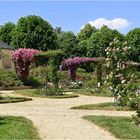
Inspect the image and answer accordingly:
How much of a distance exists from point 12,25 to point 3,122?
56636 mm

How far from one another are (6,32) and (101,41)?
1421 cm

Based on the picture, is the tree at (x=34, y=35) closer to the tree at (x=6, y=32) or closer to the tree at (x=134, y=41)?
the tree at (x=6, y=32)

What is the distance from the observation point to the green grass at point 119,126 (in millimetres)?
13453

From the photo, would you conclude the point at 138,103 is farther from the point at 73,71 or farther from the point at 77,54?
the point at 77,54

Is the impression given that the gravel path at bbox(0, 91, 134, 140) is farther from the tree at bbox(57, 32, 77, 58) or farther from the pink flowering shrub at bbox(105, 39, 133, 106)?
the tree at bbox(57, 32, 77, 58)

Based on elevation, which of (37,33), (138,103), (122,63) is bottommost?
(138,103)

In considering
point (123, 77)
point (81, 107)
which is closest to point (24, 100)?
point (81, 107)

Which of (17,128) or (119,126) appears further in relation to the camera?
(119,126)

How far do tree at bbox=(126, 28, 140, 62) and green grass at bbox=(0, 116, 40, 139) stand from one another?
47200 mm

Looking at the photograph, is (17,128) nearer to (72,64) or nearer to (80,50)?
(72,64)

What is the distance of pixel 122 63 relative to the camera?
67.5ft

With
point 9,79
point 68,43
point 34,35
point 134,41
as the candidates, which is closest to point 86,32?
point 68,43

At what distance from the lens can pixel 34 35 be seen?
6372 cm

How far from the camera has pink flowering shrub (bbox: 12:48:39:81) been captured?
41906 millimetres
